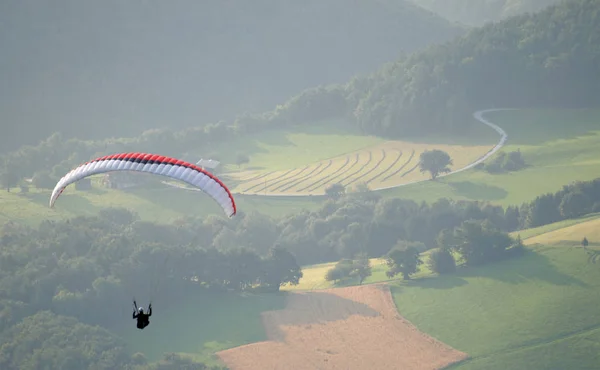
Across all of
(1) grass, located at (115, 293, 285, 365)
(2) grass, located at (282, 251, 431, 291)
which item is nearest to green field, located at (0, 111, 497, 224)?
(2) grass, located at (282, 251, 431, 291)

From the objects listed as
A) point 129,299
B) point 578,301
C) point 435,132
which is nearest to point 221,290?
point 129,299

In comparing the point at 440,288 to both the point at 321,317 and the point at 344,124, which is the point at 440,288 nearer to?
the point at 321,317

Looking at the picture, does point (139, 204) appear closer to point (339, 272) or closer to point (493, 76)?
point (339, 272)

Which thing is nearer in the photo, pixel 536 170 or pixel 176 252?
pixel 176 252

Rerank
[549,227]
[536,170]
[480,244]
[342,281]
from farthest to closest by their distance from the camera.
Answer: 1. [536,170]
2. [549,227]
3. [342,281]
4. [480,244]

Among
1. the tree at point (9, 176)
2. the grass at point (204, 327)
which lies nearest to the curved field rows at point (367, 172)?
the tree at point (9, 176)

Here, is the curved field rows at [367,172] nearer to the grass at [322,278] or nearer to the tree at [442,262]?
the grass at [322,278]

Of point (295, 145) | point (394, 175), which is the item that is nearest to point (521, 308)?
point (394, 175)
